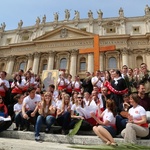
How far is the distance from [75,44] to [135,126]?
24.9m

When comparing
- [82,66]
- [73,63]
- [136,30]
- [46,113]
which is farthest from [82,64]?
[46,113]

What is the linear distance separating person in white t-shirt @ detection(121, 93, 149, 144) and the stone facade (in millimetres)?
21250

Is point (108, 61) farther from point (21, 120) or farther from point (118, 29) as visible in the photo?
point (21, 120)

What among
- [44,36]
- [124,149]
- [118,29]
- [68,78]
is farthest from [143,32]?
[124,149]

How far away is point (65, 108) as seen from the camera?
5137 mm

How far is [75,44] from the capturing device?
2773 centimetres

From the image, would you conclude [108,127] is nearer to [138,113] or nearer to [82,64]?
[138,113]

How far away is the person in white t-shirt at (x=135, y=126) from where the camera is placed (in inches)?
141

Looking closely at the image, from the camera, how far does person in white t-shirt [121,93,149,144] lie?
3.59 meters

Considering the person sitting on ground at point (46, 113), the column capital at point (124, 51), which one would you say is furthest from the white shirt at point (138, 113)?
the column capital at point (124, 51)

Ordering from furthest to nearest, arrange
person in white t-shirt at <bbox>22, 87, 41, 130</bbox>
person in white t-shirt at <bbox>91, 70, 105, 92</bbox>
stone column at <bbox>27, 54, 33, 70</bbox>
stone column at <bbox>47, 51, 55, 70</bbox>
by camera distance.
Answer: stone column at <bbox>27, 54, 33, 70</bbox> → stone column at <bbox>47, 51, 55, 70</bbox> → person in white t-shirt at <bbox>91, 70, 105, 92</bbox> → person in white t-shirt at <bbox>22, 87, 41, 130</bbox>

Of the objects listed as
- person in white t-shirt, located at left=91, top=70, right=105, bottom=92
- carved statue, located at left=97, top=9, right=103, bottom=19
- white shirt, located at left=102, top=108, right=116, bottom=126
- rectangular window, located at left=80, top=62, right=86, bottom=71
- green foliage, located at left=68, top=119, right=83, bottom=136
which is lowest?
green foliage, located at left=68, top=119, right=83, bottom=136

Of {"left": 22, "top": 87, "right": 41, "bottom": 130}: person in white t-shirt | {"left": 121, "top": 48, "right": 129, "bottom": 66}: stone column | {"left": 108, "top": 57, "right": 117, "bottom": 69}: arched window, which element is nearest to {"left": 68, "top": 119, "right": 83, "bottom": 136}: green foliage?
{"left": 22, "top": 87, "right": 41, "bottom": 130}: person in white t-shirt

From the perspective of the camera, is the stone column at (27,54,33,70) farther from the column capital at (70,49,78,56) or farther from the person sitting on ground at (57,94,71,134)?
the person sitting on ground at (57,94,71,134)
